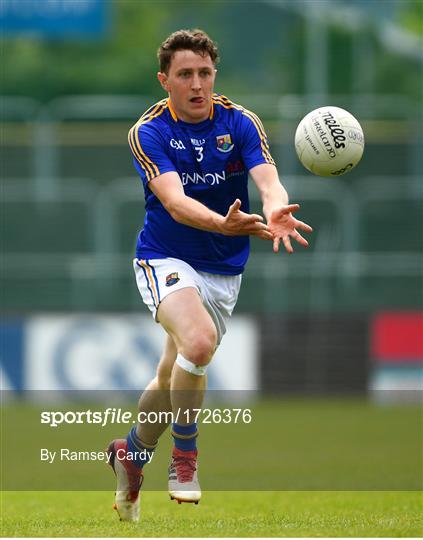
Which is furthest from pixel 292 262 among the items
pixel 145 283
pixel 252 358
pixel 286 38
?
pixel 286 38

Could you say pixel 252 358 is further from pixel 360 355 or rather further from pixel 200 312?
pixel 200 312

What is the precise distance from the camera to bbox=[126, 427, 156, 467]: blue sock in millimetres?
7770

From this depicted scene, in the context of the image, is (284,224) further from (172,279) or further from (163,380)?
(163,380)

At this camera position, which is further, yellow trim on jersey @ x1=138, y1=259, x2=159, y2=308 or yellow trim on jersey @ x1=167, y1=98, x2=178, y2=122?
yellow trim on jersey @ x1=167, y1=98, x2=178, y2=122

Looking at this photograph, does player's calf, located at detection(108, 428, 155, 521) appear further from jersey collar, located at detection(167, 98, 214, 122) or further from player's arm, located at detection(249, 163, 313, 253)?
jersey collar, located at detection(167, 98, 214, 122)

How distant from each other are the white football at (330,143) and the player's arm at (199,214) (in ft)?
2.33

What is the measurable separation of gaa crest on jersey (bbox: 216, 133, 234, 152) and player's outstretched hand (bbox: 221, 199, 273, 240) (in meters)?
0.83

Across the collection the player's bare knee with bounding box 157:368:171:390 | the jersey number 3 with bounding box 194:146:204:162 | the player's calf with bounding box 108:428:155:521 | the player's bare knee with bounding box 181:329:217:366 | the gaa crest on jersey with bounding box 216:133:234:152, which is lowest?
the player's calf with bounding box 108:428:155:521

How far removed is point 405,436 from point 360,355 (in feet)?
12.2

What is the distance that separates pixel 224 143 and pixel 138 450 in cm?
185

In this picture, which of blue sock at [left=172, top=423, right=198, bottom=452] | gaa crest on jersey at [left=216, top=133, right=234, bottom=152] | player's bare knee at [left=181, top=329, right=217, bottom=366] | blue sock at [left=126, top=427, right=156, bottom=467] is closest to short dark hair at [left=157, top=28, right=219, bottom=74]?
gaa crest on jersey at [left=216, top=133, right=234, bottom=152]

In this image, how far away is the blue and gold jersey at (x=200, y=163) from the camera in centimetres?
756

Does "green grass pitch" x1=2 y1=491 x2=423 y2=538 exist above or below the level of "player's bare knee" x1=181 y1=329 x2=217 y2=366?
below

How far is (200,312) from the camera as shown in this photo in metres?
7.30
